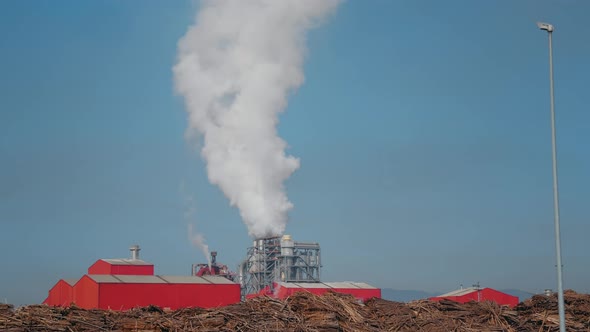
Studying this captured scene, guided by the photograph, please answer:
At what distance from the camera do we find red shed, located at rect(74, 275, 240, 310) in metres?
49.8

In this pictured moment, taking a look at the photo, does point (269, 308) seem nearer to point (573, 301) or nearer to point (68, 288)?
Answer: point (573, 301)

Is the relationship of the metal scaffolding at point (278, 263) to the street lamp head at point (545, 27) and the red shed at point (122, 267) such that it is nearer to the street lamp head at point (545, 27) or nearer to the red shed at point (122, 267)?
the red shed at point (122, 267)

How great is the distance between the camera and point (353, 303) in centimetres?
3033

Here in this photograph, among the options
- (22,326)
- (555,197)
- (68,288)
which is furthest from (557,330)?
(68,288)

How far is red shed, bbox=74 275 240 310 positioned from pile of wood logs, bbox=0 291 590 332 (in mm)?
22639

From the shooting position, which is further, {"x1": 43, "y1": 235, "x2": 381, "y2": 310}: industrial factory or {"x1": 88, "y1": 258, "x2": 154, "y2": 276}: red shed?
{"x1": 88, "y1": 258, "x2": 154, "y2": 276}: red shed

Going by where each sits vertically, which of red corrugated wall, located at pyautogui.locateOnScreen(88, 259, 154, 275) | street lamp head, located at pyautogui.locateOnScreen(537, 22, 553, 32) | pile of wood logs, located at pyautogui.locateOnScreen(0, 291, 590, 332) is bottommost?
pile of wood logs, located at pyautogui.locateOnScreen(0, 291, 590, 332)

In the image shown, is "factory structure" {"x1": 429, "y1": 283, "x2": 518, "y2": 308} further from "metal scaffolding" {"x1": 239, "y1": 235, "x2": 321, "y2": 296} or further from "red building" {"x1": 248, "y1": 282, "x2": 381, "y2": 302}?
"metal scaffolding" {"x1": 239, "y1": 235, "x2": 321, "y2": 296}

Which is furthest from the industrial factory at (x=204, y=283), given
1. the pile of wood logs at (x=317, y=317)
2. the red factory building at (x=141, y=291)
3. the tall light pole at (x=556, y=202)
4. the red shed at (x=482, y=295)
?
the tall light pole at (x=556, y=202)

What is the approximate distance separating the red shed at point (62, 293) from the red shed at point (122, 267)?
6.27 meters

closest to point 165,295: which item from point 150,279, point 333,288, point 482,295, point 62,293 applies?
point 150,279

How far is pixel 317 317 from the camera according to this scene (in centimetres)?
2716

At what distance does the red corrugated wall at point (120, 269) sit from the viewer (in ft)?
214

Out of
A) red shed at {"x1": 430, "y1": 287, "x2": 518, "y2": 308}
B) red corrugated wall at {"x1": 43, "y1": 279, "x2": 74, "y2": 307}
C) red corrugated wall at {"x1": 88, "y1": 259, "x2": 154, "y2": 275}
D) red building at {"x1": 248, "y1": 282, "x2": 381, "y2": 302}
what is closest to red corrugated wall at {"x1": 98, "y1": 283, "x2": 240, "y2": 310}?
red building at {"x1": 248, "y1": 282, "x2": 381, "y2": 302}
